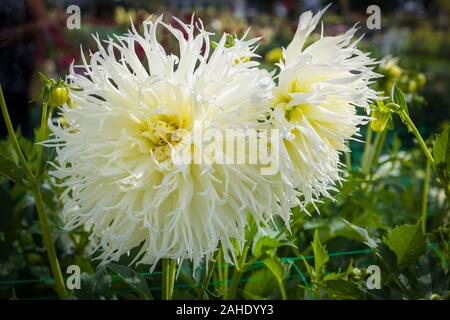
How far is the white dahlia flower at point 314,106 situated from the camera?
52 centimetres

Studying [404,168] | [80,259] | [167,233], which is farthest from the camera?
[404,168]

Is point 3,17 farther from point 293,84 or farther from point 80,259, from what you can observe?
point 293,84

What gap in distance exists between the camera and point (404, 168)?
1153mm

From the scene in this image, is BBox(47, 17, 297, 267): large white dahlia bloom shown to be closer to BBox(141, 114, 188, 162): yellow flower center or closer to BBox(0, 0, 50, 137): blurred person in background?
BBox(141, 114, 188, 162): yellow flower center

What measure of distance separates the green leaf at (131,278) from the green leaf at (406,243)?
0.27 meters

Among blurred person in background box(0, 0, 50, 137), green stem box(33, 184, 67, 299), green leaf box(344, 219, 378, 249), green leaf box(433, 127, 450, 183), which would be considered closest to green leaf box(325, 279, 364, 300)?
green leaf box(344, 219, 378, 249)

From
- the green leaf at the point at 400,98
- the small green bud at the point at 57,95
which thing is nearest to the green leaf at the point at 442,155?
the green leaf at the point at 400,98

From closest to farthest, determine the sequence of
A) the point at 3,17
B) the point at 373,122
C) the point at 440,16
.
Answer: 1. the point at 373,122
2. the point at 3,17
3. the point at 440,16

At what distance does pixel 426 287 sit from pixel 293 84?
0.32 m

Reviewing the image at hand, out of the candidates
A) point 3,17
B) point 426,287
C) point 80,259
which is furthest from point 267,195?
point 3,17

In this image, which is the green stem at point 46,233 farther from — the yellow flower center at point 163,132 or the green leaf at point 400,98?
the green leaf at point 400,98

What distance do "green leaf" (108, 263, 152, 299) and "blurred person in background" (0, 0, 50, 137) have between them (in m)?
0.67

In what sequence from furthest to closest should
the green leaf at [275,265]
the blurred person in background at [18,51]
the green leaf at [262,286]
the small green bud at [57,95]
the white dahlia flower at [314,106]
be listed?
the blurred person in background at [18,51] < the green leaf at [262,286] < the green leaf at [275,265] < the small green bud at [57,95] < the white dahlia flower at [314,106]

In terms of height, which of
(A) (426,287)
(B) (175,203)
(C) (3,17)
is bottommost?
(A) (426,287)
